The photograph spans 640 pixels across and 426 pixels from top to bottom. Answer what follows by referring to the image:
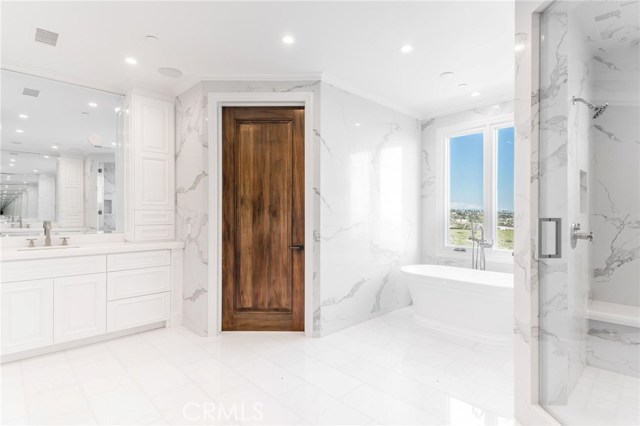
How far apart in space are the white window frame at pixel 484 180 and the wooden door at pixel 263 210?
6.92ft

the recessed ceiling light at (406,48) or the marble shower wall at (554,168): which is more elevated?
the recessed ceiling light at (406,48)

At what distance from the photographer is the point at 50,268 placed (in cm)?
272

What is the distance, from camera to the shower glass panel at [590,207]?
153 cm

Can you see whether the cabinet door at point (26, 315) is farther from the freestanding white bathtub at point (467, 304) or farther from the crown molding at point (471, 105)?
the crown molding at point (471, 105)

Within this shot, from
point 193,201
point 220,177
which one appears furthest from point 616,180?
point 193,201

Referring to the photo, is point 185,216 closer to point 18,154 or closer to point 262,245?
point 262,245

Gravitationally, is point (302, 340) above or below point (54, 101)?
below

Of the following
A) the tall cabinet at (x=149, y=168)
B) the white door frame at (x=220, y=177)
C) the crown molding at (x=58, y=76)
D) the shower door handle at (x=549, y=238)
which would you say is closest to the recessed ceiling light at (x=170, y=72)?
the white door frame at (x=220, y=177)

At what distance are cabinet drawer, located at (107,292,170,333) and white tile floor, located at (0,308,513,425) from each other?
0.52 ft

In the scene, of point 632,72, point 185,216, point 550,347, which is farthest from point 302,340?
point 632,72

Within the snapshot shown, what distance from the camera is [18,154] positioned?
293 centimetres

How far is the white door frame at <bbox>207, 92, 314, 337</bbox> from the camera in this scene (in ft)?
10.2

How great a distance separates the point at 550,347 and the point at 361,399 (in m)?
1.14

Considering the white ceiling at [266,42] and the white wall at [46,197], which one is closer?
the white ceiling at [266,42]
